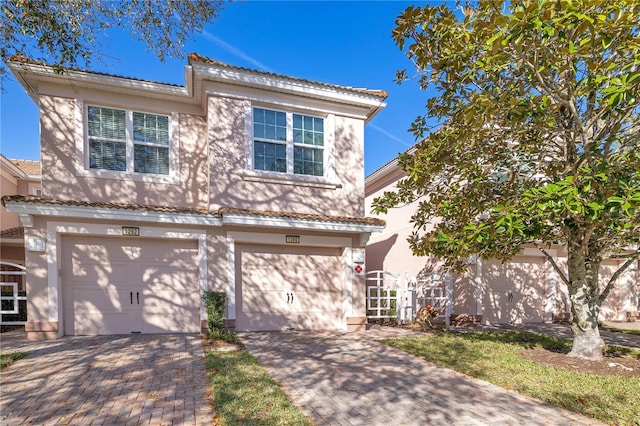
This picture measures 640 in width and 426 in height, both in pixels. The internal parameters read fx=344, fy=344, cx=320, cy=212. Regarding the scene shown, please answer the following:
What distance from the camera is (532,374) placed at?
19.3ft

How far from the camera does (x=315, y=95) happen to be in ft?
33.1

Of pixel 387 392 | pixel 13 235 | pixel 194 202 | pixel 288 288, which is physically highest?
pixel 194 202

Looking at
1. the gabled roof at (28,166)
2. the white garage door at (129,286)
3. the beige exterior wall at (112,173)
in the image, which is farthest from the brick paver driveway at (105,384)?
the gabled roof at (28,166)

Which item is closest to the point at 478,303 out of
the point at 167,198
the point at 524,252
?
the point at 524,252

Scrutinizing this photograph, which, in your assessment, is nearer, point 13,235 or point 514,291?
point 13,235

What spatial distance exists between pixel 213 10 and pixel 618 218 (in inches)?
324

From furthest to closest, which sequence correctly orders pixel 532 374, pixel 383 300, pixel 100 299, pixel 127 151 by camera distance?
pixel 383 300 → pixel 127 151 → pixel 100 299 → pixel 532 374

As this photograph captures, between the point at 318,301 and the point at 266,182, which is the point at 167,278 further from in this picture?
the point at 318,301

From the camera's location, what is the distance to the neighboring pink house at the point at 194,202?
28.0 feet

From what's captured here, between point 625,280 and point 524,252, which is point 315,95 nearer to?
point 524,252

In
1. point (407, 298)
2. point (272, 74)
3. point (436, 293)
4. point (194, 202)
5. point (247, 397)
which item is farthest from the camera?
point (436, 293)

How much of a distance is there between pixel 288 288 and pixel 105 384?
5401 mm

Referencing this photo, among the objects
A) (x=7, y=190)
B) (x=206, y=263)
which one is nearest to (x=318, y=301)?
(x=206, y=263)

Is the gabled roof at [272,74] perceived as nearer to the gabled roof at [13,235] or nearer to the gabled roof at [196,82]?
the gabled roof at [196,82]
